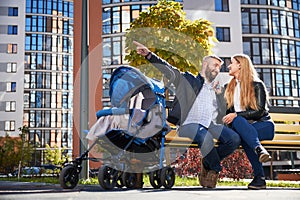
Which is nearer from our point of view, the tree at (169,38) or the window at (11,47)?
the tree at (169,38)

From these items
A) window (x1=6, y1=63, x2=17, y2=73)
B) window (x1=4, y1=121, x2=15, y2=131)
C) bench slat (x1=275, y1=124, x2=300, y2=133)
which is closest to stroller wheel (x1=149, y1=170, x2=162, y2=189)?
bench slat (x1=275, y1=124, x2=300, y2=133)

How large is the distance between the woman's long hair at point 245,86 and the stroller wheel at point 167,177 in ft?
1.73

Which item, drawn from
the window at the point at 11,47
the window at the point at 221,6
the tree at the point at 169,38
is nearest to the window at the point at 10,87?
the window at the point at 11,47

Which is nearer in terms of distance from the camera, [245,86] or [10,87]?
[245,86]

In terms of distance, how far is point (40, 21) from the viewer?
29922 millimetres

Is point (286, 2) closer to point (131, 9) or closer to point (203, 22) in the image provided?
point (131, 9)

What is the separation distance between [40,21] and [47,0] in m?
5.04

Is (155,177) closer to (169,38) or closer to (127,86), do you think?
(127,86)

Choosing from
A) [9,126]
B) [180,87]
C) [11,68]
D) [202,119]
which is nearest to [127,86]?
[180,87]

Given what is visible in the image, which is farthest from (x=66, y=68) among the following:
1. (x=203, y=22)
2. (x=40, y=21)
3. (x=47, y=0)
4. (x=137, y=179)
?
(x=137, y=179)

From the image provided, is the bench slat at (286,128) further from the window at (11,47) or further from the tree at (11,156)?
the window at (11,47)

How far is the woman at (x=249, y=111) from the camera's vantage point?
2.81 m

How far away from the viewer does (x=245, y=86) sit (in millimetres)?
2959

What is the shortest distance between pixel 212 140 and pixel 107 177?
2.00ft
